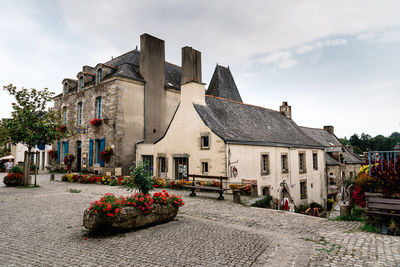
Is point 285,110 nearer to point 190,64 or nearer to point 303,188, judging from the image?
point 303,188

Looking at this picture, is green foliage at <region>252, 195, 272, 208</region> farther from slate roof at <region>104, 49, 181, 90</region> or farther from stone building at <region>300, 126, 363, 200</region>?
slate roof at <region>104, 49, 181, 90</region>

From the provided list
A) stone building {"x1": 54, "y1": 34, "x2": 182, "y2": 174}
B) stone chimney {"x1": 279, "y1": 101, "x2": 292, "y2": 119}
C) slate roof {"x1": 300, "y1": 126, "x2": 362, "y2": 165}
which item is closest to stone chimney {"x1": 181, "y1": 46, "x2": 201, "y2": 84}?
stone building {"x1": 54, "y1": 34, "x2": 182, "y2": 174}

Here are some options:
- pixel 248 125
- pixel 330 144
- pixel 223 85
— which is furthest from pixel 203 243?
pixel 330 144

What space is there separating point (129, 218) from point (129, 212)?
0.43 ft

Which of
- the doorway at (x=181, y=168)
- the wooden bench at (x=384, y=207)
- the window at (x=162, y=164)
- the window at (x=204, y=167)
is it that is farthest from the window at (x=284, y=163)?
the wooden bench at (x=384, y=207)

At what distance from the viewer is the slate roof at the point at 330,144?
25625mm

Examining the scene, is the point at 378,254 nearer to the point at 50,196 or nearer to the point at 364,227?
the point at 364,227

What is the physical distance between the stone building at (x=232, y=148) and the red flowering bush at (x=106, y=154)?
1.86m

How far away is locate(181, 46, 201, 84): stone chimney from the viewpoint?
66.4 ft

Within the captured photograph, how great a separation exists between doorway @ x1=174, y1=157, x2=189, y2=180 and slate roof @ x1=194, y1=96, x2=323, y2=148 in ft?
8.97

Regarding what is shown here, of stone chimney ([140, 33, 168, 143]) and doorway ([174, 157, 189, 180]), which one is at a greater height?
stone chimney ([140, 33, 168, 143])

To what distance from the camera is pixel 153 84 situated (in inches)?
778

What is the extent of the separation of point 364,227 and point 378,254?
1.76m

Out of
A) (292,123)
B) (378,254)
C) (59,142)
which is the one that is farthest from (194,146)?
(59,142)
